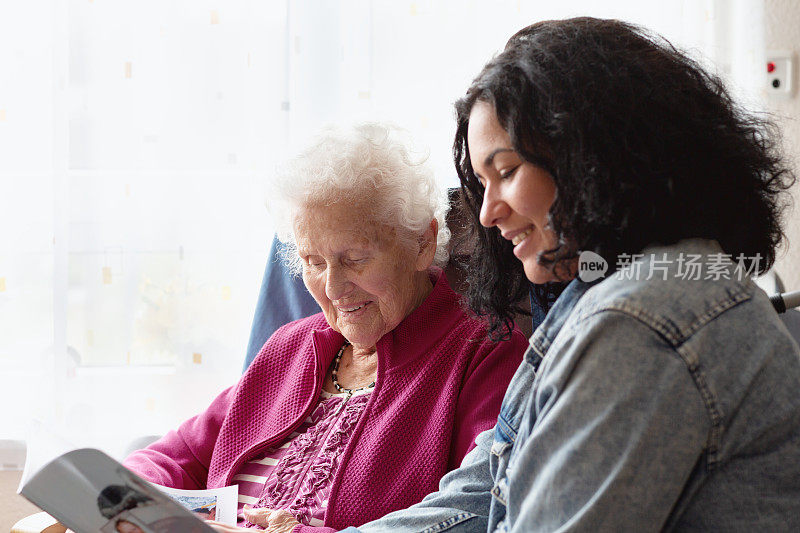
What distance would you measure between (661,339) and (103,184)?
168 centimetres

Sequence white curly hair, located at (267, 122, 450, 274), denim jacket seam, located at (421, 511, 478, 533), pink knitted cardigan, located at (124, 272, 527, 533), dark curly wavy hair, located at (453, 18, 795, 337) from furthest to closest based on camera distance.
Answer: white curly hair, located at (267, 122, 450, 274), pink knitted cardigan, located at (124, 272, 527, 533), denim jacket seam, located at (421, 511, 478, 533), dark curly wavy hair, located at (453, 18, 795, 337)

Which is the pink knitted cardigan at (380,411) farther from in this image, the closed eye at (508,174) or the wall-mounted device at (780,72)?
the wall-mounted device at (780,72)

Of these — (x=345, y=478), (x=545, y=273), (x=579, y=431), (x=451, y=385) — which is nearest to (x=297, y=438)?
(x=345, y=478)

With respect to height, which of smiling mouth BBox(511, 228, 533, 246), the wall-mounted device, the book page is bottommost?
the book page

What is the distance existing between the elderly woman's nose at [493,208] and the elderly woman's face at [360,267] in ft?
1.63

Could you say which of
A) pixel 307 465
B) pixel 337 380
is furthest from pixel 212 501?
pixel 337 380

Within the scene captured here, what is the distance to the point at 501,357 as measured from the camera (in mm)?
1402

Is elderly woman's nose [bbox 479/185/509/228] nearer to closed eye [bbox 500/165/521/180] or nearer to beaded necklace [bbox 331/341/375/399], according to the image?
closed eye [bbox 500/165/521/180]

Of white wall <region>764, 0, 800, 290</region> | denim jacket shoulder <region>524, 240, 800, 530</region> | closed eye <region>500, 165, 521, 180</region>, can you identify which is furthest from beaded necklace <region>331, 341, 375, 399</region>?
white wall <region>764, 0, 800, 290</region>

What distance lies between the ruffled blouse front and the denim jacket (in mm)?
669

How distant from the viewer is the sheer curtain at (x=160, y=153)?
2033 millimetres

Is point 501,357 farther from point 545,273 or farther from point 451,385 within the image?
point 545,273

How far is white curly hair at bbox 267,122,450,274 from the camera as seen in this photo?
4.90ft

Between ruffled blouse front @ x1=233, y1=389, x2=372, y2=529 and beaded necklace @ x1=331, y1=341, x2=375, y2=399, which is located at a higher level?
beaded necklace @ x1=331, y1=341, x2=375, y2=399
